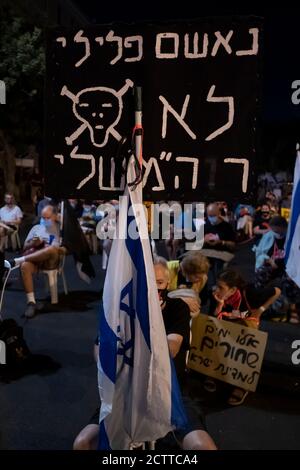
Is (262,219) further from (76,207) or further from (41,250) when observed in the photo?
(76,207)

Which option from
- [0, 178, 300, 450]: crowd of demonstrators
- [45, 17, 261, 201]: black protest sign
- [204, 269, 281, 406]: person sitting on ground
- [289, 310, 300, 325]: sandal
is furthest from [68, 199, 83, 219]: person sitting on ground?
[45, 17, 261, 201]: black protest sign

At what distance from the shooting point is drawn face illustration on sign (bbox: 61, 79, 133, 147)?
8.98 feet

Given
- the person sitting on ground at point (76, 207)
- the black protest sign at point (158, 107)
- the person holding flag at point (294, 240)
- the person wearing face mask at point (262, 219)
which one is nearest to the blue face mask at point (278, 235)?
the person holding flag at point (294, 240)

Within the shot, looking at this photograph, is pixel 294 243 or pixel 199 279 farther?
pixel 294 243

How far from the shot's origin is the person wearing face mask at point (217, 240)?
→ 25.0 feet

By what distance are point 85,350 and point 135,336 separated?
313 cm

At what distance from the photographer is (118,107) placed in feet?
8.97

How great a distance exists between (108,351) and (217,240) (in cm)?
525

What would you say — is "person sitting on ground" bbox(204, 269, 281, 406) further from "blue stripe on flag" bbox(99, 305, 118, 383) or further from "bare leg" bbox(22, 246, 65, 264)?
"bare leg" bbox(22, 246, 65, 264)

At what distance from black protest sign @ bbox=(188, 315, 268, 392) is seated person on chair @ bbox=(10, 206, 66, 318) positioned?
10.9 ft

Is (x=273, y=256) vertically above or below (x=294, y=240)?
below

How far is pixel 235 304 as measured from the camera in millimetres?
4621

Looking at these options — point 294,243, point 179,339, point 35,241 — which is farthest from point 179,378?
point 35,241
